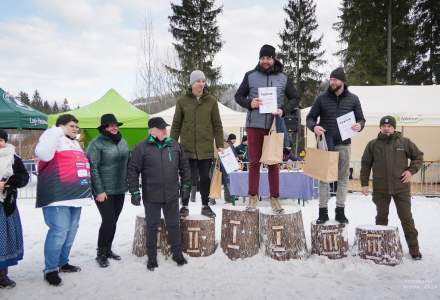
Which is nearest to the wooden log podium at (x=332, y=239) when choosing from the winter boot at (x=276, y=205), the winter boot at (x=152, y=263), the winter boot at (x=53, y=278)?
the winter boot at (x=276, y=205)

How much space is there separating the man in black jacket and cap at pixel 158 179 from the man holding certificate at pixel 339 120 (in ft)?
5.71

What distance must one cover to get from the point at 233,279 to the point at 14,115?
10718 mm

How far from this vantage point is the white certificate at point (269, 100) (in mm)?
4488

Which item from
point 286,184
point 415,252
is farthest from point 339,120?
point 286,184

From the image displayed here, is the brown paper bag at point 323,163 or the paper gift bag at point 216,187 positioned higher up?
the brown paper bag at point 323,163

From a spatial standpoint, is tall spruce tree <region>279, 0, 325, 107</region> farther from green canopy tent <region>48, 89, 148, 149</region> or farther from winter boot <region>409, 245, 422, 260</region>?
winter boot <region>409, 245, 422, 260</region>

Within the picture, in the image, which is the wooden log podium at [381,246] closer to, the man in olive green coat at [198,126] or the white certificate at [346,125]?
the white certificate at [346,125]

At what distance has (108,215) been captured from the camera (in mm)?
4820

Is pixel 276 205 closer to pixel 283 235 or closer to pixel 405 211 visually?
pixel 283 235

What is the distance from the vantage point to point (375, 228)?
4.96 m

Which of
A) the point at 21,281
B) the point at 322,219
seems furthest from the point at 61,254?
the point at 322,219

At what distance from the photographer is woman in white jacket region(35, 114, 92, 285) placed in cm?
417

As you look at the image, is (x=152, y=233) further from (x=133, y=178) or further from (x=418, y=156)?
(x=418, y=156)

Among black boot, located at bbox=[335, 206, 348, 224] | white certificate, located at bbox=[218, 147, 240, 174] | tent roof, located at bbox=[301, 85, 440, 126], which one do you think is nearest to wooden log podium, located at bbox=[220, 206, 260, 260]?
white certificate, located at bbox=[218, 147, 240, 174]
